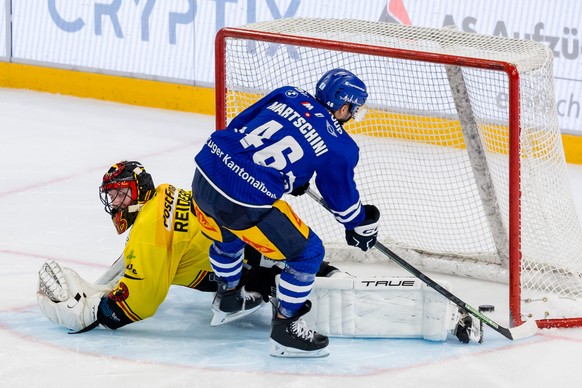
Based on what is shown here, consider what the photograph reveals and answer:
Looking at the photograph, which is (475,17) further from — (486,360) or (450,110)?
(486,360)

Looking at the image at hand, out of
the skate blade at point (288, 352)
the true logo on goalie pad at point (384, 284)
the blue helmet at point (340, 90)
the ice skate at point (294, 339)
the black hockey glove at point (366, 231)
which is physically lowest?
the skate blade at point (288, 352)

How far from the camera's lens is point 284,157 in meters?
3.78

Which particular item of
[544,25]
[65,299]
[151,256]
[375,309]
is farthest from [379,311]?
[544,25]

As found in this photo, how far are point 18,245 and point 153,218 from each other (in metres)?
1.23

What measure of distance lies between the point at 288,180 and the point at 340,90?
0.32 metres

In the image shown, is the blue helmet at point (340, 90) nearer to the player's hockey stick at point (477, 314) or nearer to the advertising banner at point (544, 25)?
the player's hockey stick at point (477, 314)

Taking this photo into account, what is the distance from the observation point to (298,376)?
3.83 m

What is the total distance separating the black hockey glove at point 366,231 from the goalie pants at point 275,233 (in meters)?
0.13

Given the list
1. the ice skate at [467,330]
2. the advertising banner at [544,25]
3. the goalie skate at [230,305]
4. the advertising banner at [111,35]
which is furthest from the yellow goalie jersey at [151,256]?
the advertising banner at [111,35]

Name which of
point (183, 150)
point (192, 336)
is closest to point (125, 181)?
point (192, 336)

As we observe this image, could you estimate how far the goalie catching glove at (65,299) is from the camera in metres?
4.09

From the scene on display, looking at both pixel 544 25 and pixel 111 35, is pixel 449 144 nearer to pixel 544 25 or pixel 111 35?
pixel 544 25

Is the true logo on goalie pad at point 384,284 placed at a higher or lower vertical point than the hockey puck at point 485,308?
higher

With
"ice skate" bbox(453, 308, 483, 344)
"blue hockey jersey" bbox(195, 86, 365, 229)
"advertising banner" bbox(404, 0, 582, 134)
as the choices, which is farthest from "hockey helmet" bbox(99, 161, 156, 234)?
"advertising banner" bbox(404, 0, 582, 134)
